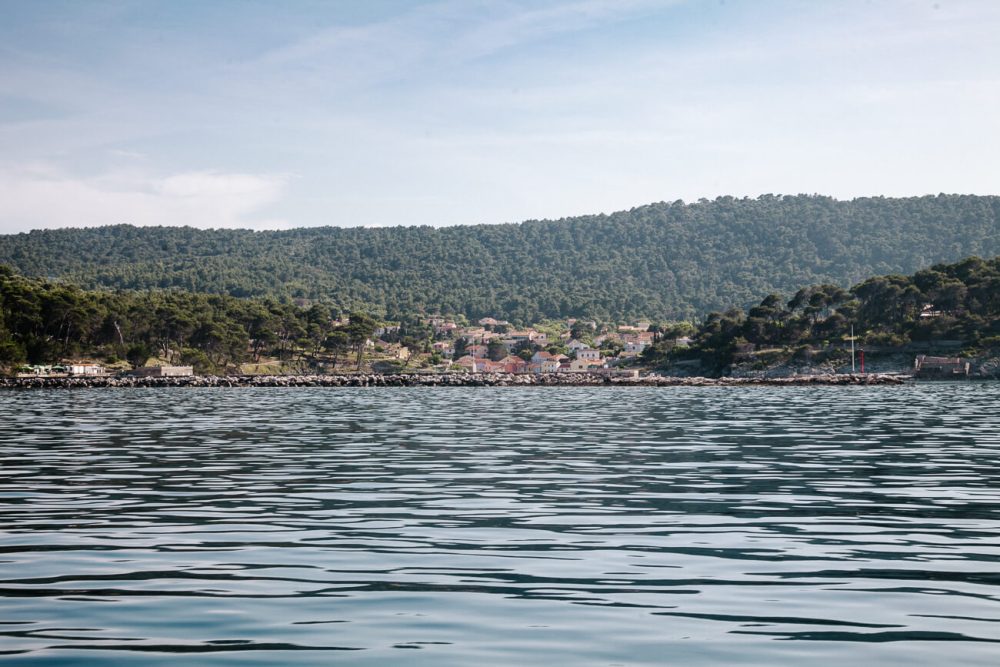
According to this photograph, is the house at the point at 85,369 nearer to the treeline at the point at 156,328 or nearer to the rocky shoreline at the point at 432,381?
the treeline at the point at 156,328

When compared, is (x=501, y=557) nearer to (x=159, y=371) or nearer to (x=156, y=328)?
(x=159, y=371)

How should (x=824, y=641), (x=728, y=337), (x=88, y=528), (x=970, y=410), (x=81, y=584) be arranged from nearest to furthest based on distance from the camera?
(x=824, y=641) → (x=81, y=584) → (x=88, y=528) → (x=970, y=410) → (x=728, y=337)

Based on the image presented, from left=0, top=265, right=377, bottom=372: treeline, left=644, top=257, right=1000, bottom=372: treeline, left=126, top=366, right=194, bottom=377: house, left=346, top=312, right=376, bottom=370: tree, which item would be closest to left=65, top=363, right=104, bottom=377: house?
left=0, top=265, right=377, bottom=372: treeline

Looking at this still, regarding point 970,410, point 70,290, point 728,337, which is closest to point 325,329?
point 70,290

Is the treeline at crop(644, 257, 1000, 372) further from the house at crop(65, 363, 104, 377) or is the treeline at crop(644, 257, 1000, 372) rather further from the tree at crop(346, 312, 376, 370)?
the house at crop(65, 363, 104, 377)

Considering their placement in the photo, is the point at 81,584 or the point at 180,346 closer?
the point at 81,584

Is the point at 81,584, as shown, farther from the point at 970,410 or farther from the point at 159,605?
the point at 970,410

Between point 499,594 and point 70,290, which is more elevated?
point 70,290

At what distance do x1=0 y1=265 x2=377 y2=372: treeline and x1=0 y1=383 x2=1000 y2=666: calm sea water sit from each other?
115 meters

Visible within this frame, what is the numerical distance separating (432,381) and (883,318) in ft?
230

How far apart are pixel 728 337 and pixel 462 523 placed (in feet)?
492

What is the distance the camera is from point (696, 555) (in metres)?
13.2

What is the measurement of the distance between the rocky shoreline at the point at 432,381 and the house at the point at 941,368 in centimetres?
898

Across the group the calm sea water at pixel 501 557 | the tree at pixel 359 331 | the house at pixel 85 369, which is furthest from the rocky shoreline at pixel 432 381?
the calm sea water at pixel 501 557
